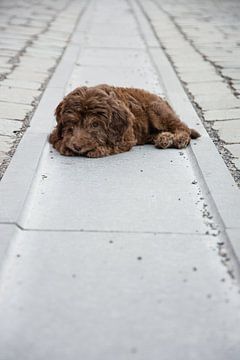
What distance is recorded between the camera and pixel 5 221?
3771 mm

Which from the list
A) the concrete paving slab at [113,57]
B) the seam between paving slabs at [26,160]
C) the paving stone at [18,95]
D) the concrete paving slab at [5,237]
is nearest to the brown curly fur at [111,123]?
the seam between paving slabs at [26,160]

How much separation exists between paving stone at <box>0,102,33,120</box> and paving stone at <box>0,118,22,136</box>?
0.15 metres

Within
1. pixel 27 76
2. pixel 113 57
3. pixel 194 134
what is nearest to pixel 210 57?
pixel 113 57

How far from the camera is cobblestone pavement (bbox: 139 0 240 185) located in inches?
240

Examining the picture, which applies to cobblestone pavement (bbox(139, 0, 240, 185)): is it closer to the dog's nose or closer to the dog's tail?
the dog's tail

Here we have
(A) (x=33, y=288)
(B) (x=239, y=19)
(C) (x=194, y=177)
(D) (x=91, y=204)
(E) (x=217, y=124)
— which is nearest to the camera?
(A) (x=33, y=288)

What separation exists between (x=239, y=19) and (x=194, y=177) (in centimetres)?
1097

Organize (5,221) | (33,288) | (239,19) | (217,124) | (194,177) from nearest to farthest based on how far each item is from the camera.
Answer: (33,288), (5,221), (194,177), (217,124), (239,19)

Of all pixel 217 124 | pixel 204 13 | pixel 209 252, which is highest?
pixel 209 252

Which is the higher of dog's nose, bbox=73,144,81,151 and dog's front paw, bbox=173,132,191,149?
dog's nose, bbox=73,144,81,151

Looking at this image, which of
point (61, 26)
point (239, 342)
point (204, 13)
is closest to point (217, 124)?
point (239, 342)

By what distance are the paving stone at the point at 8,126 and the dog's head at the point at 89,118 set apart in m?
0.78

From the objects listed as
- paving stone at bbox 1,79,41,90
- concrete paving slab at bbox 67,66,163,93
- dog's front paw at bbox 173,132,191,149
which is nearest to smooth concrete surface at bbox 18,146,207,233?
dog's front paw at bbox 173,132,191,149

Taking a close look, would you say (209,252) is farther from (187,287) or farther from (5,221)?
(5,221)
